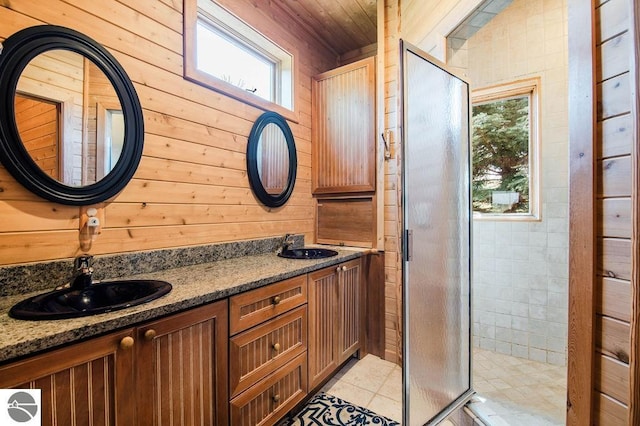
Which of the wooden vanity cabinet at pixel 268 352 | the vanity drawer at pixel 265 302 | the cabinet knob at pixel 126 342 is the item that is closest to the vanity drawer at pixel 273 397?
the wooden vanity cabinet at pixel 268 352

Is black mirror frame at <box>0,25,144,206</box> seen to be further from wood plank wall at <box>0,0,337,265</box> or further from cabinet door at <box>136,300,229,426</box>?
cabinet door at <box>136,300,229,426</box>

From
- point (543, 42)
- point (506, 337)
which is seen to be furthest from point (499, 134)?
point (506, 337)

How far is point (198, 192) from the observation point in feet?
5.63

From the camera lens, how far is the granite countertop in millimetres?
721

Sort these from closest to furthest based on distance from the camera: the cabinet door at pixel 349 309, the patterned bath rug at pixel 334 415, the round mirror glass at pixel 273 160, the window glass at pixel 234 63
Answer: the patterned bath rug at pixel 334 415 < the window glass at pixel 234 63 < the cabinet door at pixel 349 309 < the round mirror glass at pixel 273 160

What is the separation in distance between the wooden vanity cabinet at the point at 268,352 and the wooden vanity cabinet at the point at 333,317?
95mm

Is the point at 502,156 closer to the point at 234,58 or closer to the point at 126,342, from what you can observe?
the point at 234,58

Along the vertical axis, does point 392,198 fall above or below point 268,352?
above

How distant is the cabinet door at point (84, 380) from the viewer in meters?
0.72

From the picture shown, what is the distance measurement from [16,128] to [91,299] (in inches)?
29.1

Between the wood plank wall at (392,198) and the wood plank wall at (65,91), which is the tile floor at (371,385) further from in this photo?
the wood plank wall at (65,91)

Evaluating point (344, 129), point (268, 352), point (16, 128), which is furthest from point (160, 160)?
point (344, 129)

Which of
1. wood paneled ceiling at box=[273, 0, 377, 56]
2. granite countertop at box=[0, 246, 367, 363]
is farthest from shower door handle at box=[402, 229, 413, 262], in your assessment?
wood paneled ceiling at box=[273, 0, 377, 56]

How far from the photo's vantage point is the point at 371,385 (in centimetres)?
199
